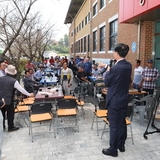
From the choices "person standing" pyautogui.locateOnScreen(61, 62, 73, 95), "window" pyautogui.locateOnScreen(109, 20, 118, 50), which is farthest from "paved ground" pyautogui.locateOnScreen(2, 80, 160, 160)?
"window" pyautogui.locateOnScreen(109, 20, 118, 50)

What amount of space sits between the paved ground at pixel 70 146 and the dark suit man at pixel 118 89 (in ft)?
1.79

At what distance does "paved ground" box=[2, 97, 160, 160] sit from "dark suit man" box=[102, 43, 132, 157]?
55 centimetres

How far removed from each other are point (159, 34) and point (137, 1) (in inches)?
76.1

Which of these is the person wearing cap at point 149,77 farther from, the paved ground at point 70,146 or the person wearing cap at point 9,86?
the person wearing cap at point 9,86

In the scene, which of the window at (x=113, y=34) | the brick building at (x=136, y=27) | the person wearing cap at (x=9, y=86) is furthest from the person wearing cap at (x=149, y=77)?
the window at (x=113, y=34)

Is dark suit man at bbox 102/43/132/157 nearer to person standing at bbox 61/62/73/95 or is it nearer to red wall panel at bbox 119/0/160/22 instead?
red wall panel at bbox 119/0/160/22

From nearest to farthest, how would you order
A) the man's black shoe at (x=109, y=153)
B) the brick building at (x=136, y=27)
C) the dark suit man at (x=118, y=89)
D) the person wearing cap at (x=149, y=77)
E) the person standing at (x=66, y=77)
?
the dark suit man at (x=118, y=89), the man's black shoe at (x=109, y=153), the person wearing cap at (x=149, y=77), the brick building at (x=136, y=27), the person standing at (x=66, y=77)

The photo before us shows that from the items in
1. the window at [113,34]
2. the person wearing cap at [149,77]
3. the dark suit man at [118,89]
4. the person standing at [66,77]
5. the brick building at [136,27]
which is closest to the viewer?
the dark suit man at [118,89]

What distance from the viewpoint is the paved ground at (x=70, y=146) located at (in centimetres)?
338

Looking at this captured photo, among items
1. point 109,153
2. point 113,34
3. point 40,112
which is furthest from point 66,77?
point 113,34

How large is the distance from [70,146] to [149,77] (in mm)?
3553

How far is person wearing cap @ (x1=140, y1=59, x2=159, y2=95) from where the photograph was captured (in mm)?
5812

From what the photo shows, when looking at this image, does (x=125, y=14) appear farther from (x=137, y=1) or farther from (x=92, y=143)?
(x=92, y=143)

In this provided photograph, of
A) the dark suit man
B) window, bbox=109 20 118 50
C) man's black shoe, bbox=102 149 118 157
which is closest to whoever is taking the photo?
the dark suit man
